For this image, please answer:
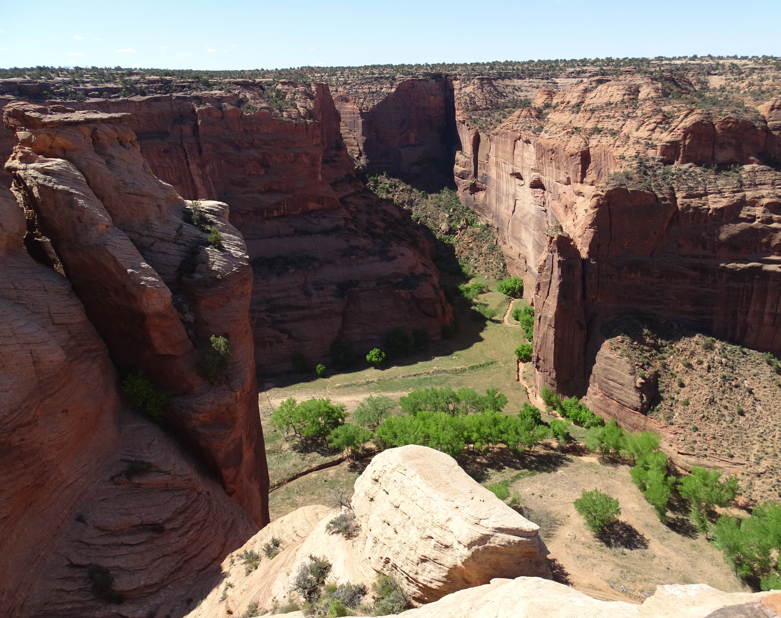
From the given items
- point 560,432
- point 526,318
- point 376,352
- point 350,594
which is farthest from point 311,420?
point 526,318

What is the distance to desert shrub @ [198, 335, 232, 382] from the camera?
19.2m

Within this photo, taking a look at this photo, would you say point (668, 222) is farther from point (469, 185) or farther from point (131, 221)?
point (469, 185)

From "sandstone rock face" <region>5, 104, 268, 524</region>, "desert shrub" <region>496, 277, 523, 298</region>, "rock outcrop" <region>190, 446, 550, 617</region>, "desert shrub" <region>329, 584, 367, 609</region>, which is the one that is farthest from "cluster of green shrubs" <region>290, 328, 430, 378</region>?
"desert shrub" <region>329, 584, 367, 609</region>

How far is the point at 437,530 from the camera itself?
1238cm

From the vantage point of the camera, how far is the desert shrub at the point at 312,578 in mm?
13625

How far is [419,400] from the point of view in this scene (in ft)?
127

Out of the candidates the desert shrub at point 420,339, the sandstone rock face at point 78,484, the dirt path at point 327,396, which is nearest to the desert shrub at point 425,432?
the dirt path at point 327,396

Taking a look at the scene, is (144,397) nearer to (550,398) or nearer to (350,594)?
(350,594)

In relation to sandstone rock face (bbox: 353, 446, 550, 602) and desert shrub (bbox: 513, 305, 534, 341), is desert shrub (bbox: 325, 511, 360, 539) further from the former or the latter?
desert shrub (bbox: 513, 305, 534, 341)

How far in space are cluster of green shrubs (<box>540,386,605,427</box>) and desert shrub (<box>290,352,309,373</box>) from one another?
20135mm

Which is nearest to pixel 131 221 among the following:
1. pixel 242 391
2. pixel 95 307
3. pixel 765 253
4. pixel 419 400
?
pixel 95 307

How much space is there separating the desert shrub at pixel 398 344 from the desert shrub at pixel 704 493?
88.4 feet

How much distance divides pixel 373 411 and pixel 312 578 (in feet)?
79.4

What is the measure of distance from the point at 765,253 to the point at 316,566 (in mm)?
34128
